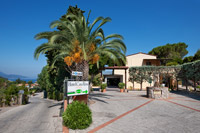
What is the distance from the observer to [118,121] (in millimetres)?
7457

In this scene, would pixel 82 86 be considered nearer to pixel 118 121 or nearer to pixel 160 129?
pixel 118 121

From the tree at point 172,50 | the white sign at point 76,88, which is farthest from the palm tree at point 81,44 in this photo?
the tree at point 172,50

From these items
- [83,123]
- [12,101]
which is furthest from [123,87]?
[83,123]

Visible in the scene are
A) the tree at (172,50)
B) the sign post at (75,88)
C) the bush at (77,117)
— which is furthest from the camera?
the tree at (172,50)

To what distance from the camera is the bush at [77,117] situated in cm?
635

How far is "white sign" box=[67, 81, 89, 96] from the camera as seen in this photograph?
7909 mm

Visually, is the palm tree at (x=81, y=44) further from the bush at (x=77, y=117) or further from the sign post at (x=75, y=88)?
the bush at (x=77, y=117)

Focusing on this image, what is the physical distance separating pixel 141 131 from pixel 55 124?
4439 mm

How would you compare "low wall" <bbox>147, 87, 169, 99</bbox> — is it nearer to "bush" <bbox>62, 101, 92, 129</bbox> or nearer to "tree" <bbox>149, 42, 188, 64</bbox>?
"bush" <bbox>62, 101, 92, 129</bbox>

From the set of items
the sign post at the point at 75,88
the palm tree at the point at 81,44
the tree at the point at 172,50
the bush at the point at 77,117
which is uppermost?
the tree at the point at 172,50

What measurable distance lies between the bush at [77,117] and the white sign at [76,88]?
131 centimetres

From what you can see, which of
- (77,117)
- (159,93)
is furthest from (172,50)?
(77,117)

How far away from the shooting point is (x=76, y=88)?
27.3ft

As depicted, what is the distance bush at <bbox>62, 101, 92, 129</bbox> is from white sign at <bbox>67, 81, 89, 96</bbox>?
131 cm
